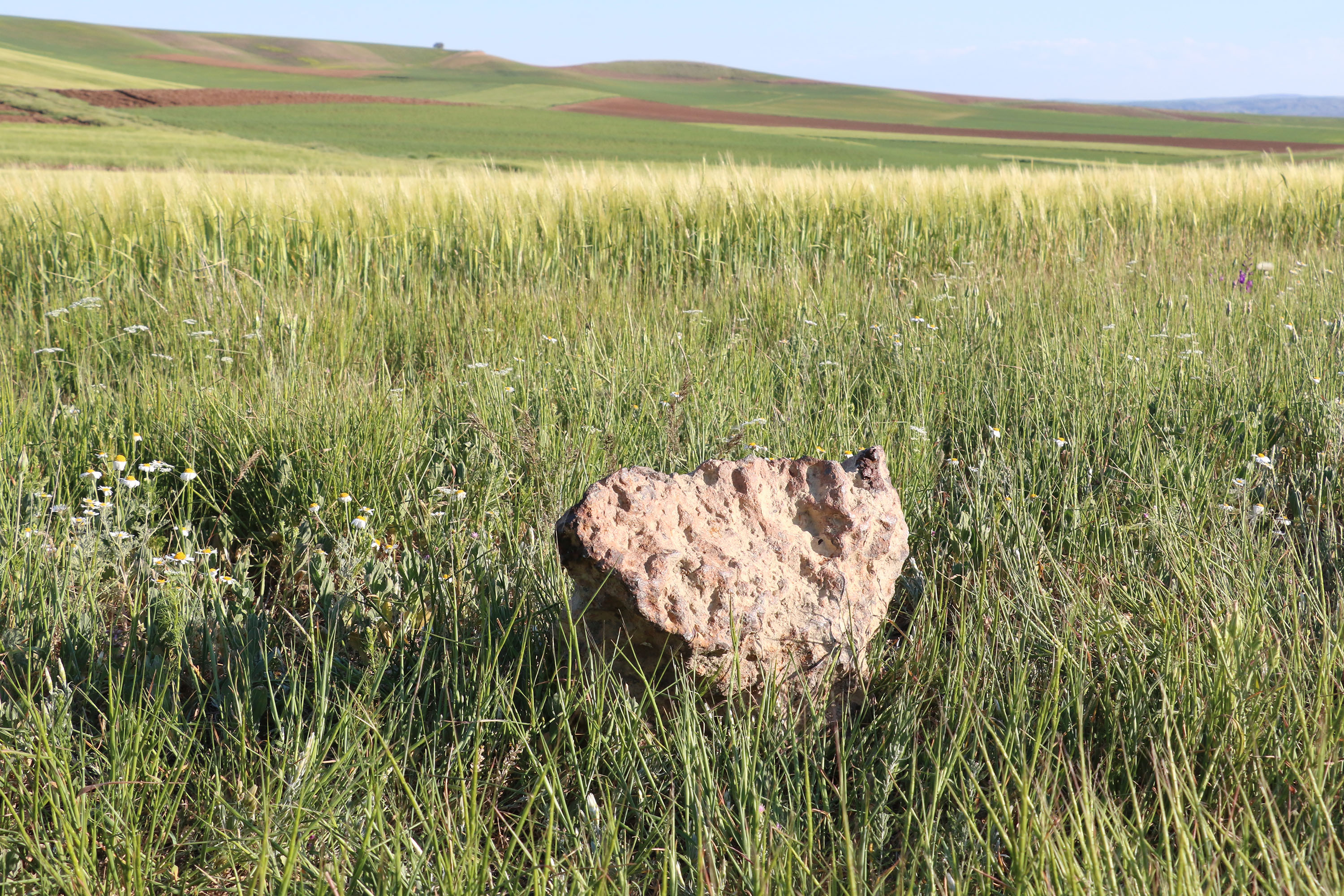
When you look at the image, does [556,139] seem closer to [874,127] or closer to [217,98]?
[217,98]

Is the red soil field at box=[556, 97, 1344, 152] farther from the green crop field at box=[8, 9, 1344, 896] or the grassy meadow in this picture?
the grassy meadow

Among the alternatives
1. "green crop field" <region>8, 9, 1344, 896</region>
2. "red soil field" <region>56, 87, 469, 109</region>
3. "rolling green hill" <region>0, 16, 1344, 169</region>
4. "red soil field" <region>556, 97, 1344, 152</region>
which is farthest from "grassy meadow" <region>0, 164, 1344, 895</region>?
"red soil field" <region>556, 97, 1344, 152</region>

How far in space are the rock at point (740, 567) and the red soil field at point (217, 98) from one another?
37015 millimetres

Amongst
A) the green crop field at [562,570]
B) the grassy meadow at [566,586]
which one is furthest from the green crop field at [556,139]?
the grassy meadow at [566,586]

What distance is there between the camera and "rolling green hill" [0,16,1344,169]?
28.4m

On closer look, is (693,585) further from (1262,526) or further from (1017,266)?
(1017,266)

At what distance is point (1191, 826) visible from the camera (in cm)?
113

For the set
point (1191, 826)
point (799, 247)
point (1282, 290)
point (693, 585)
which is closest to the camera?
point (1191, 826)

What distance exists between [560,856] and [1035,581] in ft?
3.02

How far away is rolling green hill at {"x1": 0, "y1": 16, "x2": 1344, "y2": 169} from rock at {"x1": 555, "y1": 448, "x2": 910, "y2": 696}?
23.1 feet

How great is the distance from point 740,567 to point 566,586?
29cm

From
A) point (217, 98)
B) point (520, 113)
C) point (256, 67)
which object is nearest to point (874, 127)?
point (520, 113)

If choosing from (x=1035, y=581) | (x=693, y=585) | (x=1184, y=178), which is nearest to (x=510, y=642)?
(x=693, y=585)

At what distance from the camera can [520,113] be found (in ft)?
133
